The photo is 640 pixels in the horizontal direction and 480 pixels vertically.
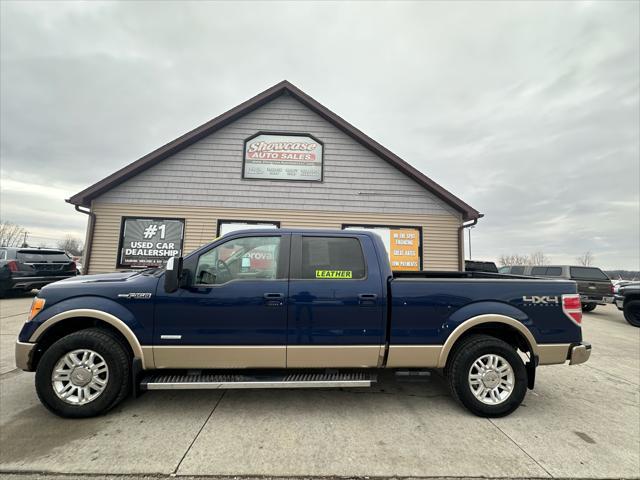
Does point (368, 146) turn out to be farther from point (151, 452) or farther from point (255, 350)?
point (151, 452)

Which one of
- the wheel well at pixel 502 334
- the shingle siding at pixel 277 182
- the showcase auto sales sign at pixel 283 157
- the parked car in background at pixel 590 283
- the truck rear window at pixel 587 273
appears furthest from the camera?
the truck rear window at pixel 587 273

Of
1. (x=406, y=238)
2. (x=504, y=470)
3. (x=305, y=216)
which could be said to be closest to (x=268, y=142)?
(x=305, y=216)

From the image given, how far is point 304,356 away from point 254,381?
550 millimetres

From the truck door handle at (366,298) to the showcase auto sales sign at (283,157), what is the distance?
6.74 metres

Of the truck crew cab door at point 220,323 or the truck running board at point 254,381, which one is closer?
the truck running board at point 254,381

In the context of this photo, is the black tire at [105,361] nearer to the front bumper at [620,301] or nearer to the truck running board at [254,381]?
the truck running board at [254,381]

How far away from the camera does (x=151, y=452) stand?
2510 mm

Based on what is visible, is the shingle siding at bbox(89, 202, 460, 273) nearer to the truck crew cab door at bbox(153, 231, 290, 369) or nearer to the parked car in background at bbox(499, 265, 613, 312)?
the parked car in background at bbox(499, 265, 613, 312)

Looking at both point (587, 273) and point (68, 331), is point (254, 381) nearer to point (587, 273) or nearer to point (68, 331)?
point (68, 331)

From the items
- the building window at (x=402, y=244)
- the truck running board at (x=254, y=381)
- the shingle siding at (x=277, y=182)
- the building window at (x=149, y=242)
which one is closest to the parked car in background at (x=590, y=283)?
the building window at (x=402, y=244)

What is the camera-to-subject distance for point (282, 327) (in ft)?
10.3

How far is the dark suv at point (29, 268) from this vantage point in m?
9.75

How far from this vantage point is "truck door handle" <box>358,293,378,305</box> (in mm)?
3211

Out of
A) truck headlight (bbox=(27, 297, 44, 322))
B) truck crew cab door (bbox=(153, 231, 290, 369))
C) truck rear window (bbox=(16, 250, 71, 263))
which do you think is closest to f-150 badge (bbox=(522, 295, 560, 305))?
truck crew cab door (bbox=(153, 231, 290, 369))
